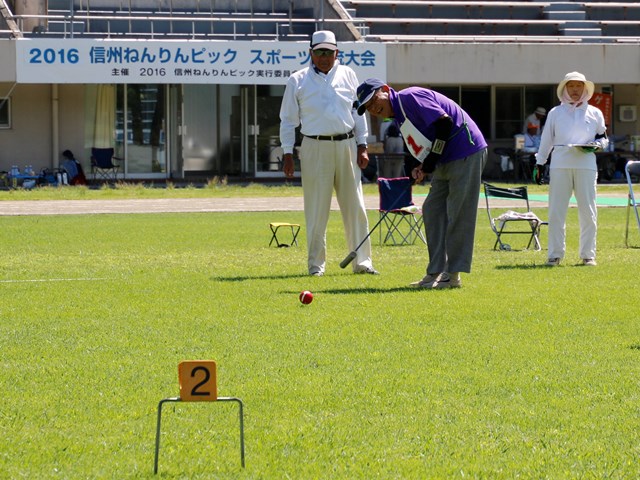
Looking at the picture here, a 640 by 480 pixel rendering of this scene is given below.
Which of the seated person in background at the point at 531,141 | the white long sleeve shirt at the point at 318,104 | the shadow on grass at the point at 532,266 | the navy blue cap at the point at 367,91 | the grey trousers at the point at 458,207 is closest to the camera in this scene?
the navy blue cap at the point at 367,91

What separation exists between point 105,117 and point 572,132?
22.8 meters

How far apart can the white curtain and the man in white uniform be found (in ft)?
74.9

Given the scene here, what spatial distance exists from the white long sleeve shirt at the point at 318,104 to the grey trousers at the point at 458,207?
137 centimetres

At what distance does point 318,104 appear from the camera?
40.2 feet

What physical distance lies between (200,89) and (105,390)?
96.7ft

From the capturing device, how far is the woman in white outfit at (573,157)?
13617 millimetres

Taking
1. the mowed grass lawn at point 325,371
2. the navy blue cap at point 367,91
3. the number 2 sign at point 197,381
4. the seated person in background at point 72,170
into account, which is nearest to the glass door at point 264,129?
the seated person in background at point 72,170

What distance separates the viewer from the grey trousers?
440 inches

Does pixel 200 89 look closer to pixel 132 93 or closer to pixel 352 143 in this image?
pixel 132 93

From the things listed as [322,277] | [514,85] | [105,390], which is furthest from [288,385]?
[514,85]

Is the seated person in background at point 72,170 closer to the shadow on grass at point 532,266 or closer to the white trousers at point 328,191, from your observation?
the shadow on grass at point 532,266

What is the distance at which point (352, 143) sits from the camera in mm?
12508

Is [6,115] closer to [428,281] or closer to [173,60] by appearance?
[173,60]

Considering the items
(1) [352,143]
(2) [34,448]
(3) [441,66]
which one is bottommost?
(2) [34,448]
